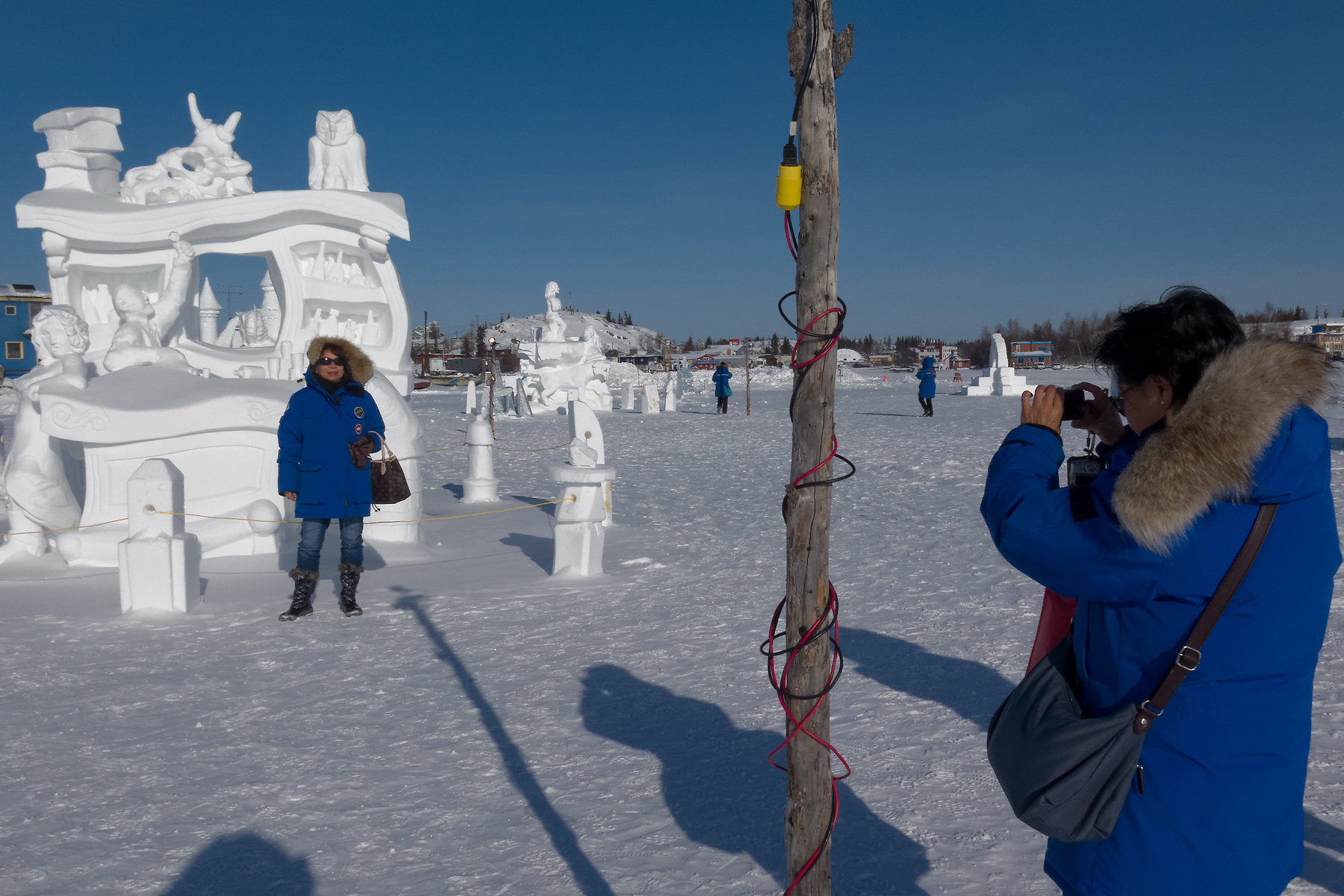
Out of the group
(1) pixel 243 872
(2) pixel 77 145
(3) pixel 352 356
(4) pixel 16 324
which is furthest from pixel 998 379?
(4) pixel 16 324

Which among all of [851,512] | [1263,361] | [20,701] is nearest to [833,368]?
[1263,361]

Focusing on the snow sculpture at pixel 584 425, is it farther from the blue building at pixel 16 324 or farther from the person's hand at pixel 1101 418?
the blue building at pixel 16 324

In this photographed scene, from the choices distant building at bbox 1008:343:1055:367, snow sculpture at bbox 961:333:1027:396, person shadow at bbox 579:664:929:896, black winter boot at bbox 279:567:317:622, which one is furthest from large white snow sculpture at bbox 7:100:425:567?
distant building at bbox 1008:343:1055:367

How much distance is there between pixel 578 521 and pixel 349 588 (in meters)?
1.81

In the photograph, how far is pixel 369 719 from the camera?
393 cm

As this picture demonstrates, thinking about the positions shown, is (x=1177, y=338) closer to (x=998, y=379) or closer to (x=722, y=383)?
(x=722, y=383)

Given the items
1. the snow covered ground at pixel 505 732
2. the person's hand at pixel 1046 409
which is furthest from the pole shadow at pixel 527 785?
the person's hand at pixel 1046 409

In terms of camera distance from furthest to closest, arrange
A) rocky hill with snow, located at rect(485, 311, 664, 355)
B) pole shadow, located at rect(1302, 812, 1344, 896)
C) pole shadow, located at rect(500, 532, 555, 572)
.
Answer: rocky hill with snow, located at rect(485, 311, 664, 355), pole shadow, located at rect(500, 532, 555, 572), pole shadow, located at rect(1302, 812, 1344, 896)

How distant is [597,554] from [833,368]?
4.96 m

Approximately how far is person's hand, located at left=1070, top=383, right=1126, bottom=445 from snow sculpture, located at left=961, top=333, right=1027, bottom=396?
104ft

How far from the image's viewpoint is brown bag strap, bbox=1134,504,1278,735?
143cm

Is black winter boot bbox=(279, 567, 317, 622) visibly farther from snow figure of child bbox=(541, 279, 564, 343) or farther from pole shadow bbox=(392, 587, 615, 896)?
snow figure of child bbox=(541, 279, 564, 343)

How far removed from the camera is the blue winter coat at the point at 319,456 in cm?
533

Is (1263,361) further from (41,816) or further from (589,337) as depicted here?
(589,337)
